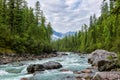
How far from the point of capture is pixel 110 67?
20.3m

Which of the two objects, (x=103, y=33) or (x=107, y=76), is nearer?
(x=107, y=76)

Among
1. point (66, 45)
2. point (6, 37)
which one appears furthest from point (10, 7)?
point (66, 45)

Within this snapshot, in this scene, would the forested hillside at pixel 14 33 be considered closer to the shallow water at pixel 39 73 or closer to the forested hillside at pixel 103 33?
the shallow water at pixel 39 73

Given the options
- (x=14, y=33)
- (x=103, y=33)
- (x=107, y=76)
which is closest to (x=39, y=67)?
(x=107, y=76)

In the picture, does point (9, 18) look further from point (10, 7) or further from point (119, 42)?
point (119, 42)

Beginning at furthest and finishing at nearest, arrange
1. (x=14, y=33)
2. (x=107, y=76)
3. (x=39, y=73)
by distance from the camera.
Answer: (x=14, y=33) < (x=39, y=73) < (x=107, y=76)

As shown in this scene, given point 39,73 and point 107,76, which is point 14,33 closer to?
point 39,73

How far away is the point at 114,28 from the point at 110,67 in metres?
46.2

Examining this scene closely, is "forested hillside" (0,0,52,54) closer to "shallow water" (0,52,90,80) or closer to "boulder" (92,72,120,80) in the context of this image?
"shallow water" (0,52,90,80)

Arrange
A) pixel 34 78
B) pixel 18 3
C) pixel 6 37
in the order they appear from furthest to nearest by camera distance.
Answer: pixel 18 3 < pixel 6 37 < pixel 34 78

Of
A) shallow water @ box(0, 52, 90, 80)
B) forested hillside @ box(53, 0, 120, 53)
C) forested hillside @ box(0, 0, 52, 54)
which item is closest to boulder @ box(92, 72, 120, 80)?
shallow water @ box(0, 52, 90, 80)

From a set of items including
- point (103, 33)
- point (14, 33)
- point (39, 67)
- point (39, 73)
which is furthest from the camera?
point (103, 33)

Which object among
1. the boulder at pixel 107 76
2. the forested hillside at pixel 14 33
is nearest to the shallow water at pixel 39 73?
the boulder at pixel 107 76

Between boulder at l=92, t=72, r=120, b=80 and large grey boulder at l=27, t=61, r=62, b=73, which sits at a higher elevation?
boulder at l=92, t=72, r=120, b=80
